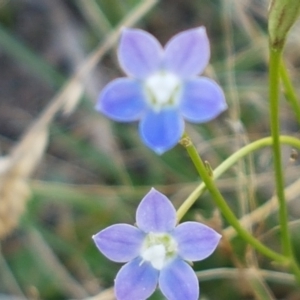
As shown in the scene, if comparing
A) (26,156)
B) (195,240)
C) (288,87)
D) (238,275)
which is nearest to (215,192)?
(195,240)

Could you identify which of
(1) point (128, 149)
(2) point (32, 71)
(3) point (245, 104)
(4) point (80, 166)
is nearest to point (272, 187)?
(3) point (245, 104)

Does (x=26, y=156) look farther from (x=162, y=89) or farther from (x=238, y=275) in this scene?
(x=162, y=89)

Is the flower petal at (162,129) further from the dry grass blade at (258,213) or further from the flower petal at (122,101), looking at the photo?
the dry grass blade at (258,213)

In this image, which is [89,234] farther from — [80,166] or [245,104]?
[245,104]

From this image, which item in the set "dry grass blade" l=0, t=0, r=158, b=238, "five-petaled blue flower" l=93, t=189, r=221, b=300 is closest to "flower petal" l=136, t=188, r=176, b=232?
"five-petaled blue flower" l=93, t=189, r=221, b=300

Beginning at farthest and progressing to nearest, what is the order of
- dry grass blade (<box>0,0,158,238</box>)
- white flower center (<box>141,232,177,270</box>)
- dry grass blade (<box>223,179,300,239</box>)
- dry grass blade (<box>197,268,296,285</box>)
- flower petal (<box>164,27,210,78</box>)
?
dry grass blade (<box>0,0,158,238</box>)
dry grass blade (<box>223,179,300,239</box>)
dry grass blade (<box>197,268,296,285</box>)
white flower center (<box>141,232,177,270</box>)
flower petal (<box>164,27,210,78</box>)

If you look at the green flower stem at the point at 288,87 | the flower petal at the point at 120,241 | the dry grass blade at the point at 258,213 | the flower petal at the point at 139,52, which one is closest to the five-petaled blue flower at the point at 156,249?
the flower petal at the point at 120,241

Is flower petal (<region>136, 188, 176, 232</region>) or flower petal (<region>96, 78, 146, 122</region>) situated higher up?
flower petal (<region>96, 78, 146, 122</region>)

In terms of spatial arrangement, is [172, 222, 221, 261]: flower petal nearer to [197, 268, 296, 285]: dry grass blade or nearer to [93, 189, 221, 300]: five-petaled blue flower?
[93, 189, 221, 300]: five-petaled blue flower
